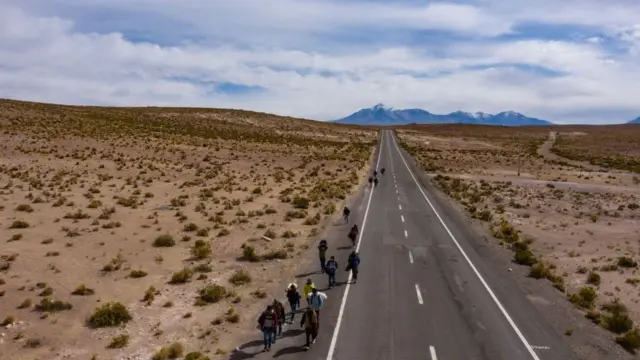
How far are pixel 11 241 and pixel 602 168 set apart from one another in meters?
88.6

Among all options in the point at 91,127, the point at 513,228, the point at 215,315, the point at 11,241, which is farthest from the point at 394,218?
the point at 91,127

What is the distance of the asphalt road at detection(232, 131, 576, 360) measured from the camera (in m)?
14.6

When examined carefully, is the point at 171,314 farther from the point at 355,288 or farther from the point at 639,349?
the point at 639,349

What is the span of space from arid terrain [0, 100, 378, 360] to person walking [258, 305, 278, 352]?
3.64 ft

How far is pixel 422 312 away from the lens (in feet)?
57.7

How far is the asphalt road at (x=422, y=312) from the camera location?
14.6 metres

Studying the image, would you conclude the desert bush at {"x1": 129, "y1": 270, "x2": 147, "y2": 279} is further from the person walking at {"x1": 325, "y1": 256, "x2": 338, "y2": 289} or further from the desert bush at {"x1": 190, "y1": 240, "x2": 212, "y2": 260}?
the person walking at {"x1": 325, "y1": 256, "x2": 338, "y2": 289}

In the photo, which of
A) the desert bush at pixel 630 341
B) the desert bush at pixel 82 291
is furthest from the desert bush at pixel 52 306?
the desert bush at pixel 630 341

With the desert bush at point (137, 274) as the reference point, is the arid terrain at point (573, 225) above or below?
above

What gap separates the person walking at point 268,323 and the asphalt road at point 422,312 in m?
0.33

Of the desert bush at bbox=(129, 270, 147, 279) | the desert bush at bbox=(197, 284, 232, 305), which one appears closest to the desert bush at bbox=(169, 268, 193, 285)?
the desert bush at bbox=(129, 270, 147, 279)

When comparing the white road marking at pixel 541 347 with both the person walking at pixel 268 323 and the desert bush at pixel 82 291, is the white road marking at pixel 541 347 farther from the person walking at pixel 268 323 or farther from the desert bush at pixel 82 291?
the desert bush at pixel 82 291

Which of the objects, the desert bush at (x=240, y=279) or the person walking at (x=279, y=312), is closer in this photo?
the person walking at (x=279, y=312)

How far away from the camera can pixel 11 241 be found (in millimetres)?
24828
